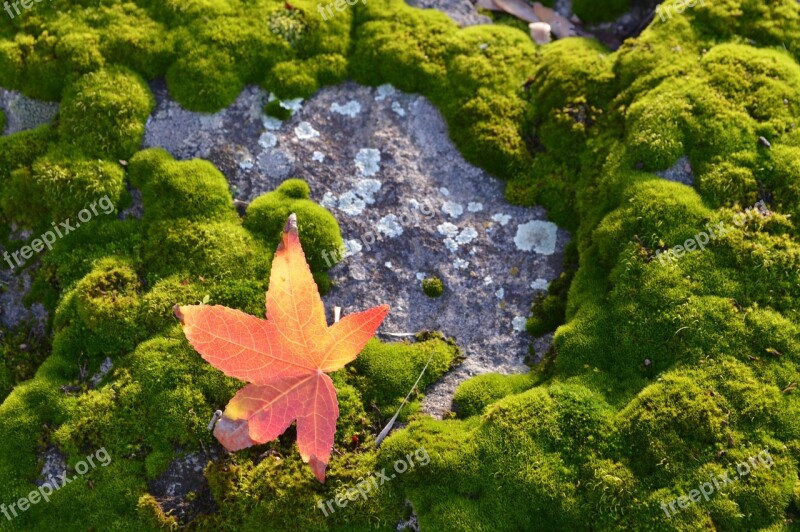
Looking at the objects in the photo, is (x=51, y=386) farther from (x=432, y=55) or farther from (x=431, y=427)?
(x=432, y=55)

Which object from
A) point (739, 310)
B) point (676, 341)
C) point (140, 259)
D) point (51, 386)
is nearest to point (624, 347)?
point (676, 341)

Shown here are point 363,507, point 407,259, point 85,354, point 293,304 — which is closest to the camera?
point 293,304

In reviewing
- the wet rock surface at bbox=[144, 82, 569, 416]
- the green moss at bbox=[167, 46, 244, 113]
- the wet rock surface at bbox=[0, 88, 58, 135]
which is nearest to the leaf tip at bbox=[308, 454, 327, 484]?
the wet rock surface at bbox=[144, 82, 569, 416]

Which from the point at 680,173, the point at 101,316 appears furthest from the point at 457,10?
the point at 101,316

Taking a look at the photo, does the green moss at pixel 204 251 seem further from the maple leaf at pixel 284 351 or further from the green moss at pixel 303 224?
the maple leaf at pixel 284 351

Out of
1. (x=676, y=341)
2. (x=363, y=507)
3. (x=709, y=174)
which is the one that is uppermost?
(x=709, y=174)

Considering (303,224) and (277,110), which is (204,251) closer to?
(303,224)

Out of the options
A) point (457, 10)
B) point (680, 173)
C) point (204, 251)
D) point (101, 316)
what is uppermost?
point (457, 10)
